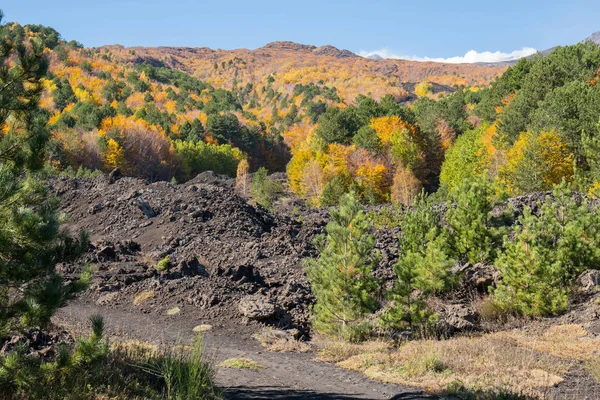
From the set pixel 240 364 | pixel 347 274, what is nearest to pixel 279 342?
pixel 347 274

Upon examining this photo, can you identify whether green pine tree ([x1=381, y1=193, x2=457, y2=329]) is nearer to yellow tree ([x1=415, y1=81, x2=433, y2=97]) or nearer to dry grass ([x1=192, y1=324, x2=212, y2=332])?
dry grass ([x1=192, y1=324, x2=212, y2=332])

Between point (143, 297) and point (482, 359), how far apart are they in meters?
10.3

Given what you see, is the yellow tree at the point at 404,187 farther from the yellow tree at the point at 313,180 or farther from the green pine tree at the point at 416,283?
the green pine tree at the point at 416,283

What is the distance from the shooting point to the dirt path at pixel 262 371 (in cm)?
825

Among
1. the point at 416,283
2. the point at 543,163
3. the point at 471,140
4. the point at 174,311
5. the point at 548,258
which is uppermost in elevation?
the point at 471,140

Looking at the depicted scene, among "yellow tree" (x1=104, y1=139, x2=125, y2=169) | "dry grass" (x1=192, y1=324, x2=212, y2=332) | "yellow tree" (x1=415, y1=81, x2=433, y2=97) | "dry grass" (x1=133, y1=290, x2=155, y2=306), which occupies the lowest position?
"dry grass" (x1=192, y1=324, x2=212, y2=332)

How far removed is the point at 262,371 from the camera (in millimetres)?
9695

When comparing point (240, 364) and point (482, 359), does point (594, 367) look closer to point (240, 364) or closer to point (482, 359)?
point (482, 359)

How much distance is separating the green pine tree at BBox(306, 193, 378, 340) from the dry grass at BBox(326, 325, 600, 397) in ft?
1.91

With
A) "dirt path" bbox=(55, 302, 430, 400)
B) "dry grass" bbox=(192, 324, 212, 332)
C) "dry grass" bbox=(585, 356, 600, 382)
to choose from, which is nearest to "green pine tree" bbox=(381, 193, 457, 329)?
"dirt path" bbox=(55, 302, 430, 400)

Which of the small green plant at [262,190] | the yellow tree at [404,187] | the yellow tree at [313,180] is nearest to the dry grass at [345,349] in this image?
the small green plant at [262,190]

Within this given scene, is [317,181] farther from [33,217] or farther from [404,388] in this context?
[33,217]

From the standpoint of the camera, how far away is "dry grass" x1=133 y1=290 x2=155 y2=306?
52.2 ft

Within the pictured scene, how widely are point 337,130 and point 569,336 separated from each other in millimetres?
43098
